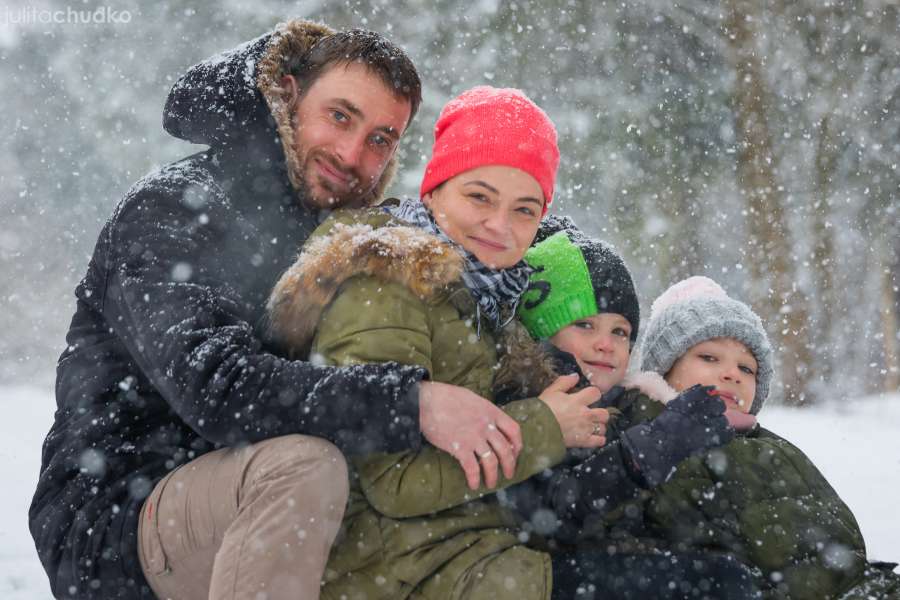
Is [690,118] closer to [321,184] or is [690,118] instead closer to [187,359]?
[321,184]

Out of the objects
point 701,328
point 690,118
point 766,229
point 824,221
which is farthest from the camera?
point 824,221

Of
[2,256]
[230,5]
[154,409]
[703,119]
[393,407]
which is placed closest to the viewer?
[393,407]

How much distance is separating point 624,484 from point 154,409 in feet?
4.16

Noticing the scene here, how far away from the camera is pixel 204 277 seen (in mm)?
2240

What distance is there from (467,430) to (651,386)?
917 millimetres

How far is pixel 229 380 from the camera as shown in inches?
78.5

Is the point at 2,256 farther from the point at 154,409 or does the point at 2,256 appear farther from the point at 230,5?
the point at 154,409

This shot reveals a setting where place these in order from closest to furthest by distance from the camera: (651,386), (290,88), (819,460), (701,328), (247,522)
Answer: (247,522)
(651,386)
(290,88)
(701,328)
(819,460)

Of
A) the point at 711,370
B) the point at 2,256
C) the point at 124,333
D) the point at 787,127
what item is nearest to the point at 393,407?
the point at 124,333

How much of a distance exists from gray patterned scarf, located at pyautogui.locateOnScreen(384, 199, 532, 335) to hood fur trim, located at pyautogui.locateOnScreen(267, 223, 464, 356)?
135 mm

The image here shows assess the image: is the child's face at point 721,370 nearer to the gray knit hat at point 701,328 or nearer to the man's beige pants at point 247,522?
the gray knit hat at point 701,328

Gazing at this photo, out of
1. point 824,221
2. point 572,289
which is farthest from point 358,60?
point 824,221

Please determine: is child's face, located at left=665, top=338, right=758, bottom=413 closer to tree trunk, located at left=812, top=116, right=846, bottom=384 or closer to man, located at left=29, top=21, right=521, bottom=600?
man, located at left=29, top=21, right=521, bottom=600

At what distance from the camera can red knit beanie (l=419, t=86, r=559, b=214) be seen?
257 centimetres
